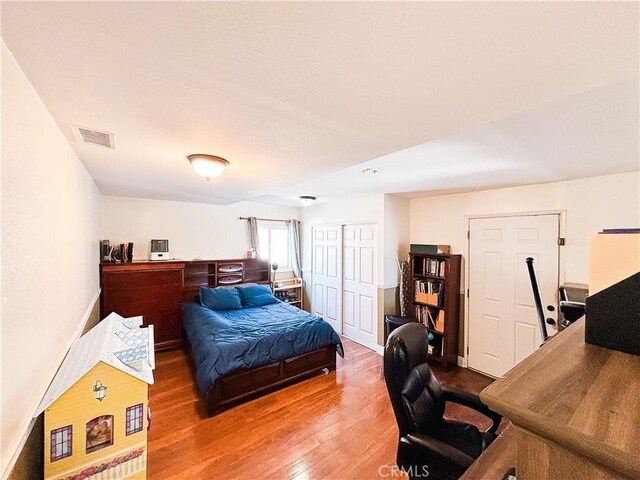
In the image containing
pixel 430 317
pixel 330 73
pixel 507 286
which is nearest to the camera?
pixel 330 73

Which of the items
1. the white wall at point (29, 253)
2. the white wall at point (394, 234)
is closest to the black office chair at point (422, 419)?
the white wall at point (29, 253)

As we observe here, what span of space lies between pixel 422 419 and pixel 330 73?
1.88 m

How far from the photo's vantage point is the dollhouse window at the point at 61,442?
0.96 meters

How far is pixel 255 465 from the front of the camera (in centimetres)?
183

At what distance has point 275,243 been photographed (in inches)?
207

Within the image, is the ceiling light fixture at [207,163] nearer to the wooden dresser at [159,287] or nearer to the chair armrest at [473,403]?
the chair armrest at [473,403]

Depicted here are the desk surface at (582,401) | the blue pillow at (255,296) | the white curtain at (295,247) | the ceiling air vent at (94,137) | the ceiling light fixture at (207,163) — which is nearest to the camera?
the desk surface at (582,401)

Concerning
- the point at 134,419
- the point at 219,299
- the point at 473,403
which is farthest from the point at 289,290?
the point at 134,419

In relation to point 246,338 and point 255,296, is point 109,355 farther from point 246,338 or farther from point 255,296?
point 255,296

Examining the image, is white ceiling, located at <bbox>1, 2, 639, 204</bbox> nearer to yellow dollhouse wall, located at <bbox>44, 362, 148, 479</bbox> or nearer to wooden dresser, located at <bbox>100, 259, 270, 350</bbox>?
yellow dollhouse wall, located at <bbox>44, 362, 148, 479</bbox>

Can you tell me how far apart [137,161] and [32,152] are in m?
0.99

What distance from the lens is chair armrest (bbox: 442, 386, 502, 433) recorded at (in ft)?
5.26

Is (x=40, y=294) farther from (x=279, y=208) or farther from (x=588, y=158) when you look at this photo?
(x=279, y=208)

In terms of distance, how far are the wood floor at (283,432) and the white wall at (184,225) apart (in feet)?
6.63
